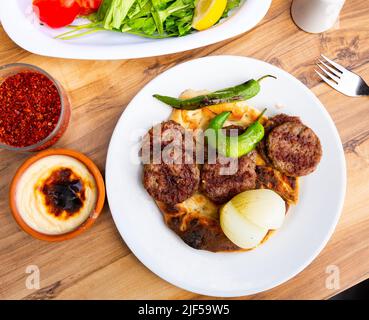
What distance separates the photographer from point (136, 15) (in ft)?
7.11

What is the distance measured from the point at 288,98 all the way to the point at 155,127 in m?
0.72

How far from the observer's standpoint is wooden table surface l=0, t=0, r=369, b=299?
2.12m

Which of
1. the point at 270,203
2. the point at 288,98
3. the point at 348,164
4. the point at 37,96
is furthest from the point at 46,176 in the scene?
the point at 348,164

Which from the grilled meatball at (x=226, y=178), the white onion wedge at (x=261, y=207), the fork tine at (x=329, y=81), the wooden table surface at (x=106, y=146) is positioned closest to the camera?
the white onion wedge at (x=261, y=207)

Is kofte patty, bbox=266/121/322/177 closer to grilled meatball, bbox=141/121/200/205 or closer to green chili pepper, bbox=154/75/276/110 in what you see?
green chili pepper, bbox=154/75/276/110

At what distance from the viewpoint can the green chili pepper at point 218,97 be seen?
206 centimetres

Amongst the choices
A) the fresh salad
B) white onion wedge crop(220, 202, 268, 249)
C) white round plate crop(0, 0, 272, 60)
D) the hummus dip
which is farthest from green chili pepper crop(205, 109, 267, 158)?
the hummus dip

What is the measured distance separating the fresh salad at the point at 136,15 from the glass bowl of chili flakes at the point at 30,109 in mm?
311

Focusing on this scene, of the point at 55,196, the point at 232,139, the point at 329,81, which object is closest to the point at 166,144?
the point at 232,139

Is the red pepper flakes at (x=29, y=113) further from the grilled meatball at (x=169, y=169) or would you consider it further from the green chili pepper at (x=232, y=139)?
the green chili pepper at (x=232, y=139)

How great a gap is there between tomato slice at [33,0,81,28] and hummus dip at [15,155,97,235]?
2.39 ft

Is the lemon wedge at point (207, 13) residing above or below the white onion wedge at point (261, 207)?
above

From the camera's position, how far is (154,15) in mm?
2137

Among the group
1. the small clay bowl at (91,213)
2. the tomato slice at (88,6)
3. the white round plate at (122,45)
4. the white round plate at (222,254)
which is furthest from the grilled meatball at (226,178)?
the tomato slice at (88,6)
